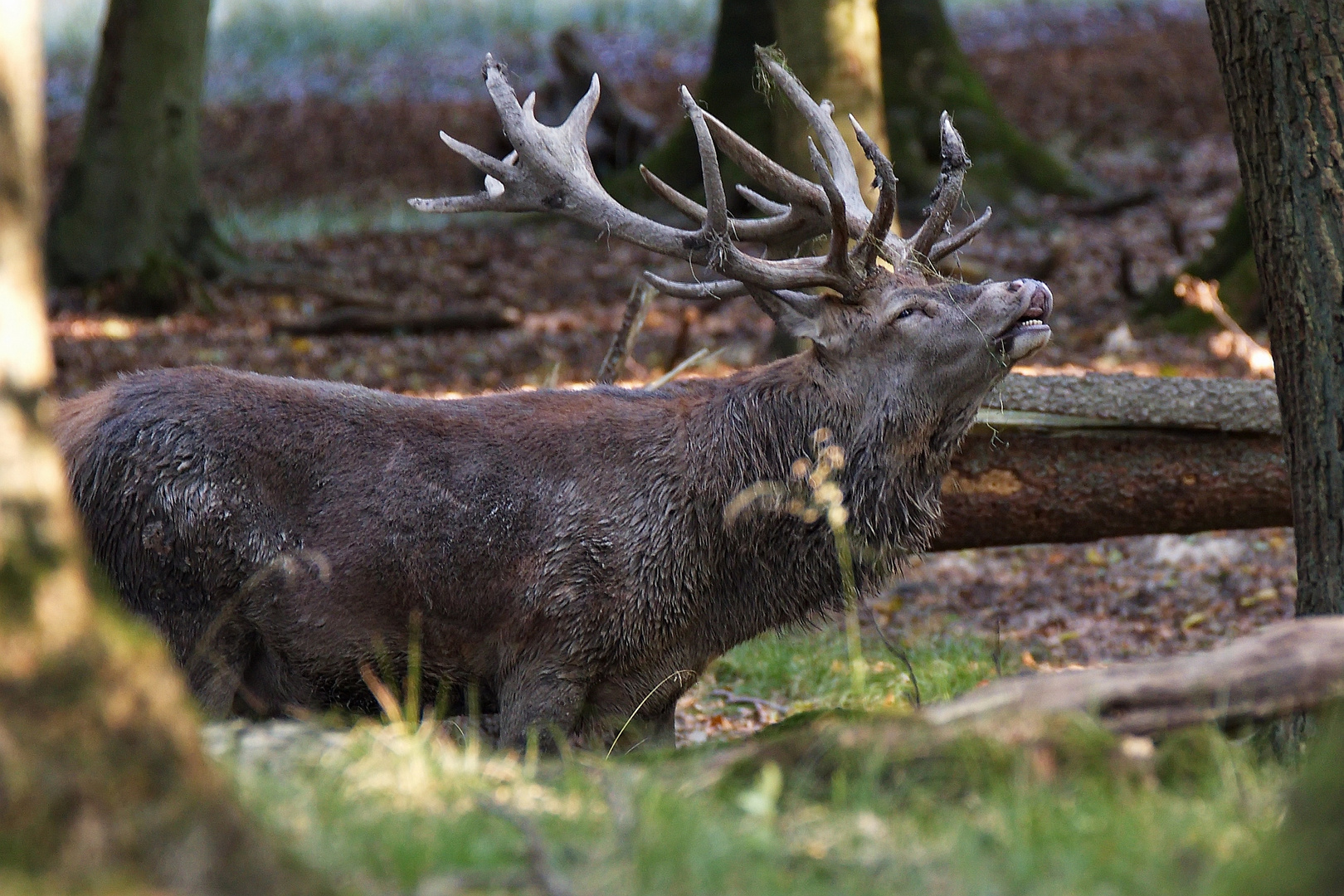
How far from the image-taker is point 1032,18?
2436 centimetres

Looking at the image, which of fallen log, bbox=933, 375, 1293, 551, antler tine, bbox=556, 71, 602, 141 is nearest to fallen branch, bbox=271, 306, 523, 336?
antler tine, bbox=556, 71, 602, 141

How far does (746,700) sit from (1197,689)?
12.1 ft

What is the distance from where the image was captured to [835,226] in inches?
200

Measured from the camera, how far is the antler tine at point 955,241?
5.48 m

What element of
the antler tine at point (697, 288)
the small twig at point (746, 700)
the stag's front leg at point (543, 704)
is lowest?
the small twig at point (746, 700)

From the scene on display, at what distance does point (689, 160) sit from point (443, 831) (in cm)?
1202

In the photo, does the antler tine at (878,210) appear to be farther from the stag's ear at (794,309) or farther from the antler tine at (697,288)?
the antler tine at (697,288)

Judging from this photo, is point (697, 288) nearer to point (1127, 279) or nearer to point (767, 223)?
point (767, 223)

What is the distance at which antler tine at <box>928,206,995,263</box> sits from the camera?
548 centimetres

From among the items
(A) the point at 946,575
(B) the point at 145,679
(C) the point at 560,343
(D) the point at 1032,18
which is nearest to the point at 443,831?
(B) the point at 145,679

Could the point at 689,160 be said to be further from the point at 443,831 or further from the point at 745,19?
the point at 443,831

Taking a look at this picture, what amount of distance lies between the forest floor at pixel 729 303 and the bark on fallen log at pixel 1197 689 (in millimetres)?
2066

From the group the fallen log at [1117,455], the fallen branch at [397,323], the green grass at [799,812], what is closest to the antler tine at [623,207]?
the fallen log at [1117,455]

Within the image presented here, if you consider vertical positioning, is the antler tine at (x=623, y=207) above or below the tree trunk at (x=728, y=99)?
below
